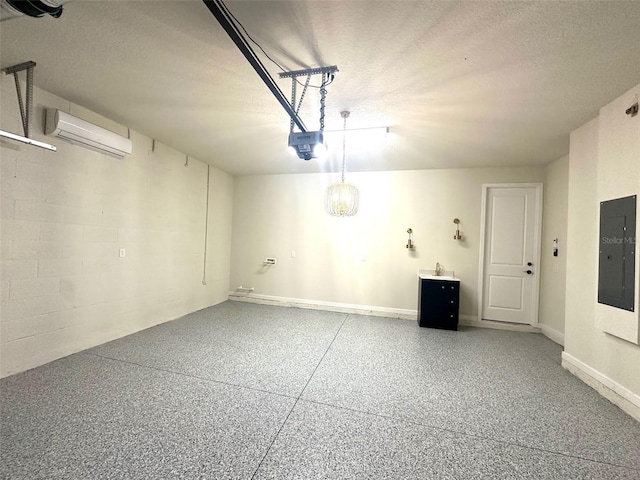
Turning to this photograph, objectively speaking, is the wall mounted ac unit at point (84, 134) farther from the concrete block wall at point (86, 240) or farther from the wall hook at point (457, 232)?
the wall hook at point (457, 232)

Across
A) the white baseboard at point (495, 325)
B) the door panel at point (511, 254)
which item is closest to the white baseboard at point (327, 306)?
the white baseboard at point (495, 325)

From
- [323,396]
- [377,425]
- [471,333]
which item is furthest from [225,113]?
[471,333]

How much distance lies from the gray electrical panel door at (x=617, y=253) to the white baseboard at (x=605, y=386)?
682mm

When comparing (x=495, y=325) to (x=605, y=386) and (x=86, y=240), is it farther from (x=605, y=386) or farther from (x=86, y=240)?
(x=86, y=240)

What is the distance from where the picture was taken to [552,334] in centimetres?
378

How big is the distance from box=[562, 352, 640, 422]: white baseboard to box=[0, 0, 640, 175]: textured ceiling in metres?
2.47

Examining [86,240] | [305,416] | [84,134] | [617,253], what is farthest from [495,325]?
[84,134]

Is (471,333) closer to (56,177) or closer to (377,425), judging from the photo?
(377,425)

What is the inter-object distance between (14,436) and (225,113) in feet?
9.72

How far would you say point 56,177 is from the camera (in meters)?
2.63

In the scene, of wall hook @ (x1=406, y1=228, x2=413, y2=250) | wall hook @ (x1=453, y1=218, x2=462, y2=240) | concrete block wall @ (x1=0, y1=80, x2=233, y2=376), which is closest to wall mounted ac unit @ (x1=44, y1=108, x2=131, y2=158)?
concrete block wall @ (x1=0, y1=80, x2=233, y2=376)

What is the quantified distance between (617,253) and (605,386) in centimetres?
119

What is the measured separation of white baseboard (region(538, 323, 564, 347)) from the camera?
3.60m

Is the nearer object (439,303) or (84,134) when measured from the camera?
(84,134)
